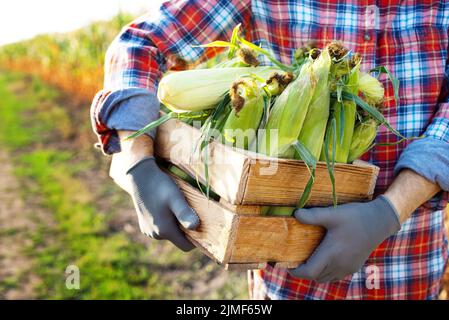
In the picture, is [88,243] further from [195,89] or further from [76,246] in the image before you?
[195,89]

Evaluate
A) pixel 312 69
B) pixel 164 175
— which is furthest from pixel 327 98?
pixel 164 175

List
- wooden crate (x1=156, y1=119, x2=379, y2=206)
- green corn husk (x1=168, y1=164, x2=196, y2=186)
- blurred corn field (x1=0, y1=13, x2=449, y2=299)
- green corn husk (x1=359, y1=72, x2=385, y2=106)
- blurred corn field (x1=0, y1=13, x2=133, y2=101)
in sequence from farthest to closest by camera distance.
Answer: blurred corn field (x1=0, y1=13, x2=133, y2=101) < blurred corn field (x1=0, y1=13, x2=449, y2=299) < green corn husk (x1=168, y1=164, x2=196, y2=186) < green corn husk (x1=359, y1=72, x2=385, y2=106) < wooden crate (x1=156, y1=119, x2=379, y2=206)

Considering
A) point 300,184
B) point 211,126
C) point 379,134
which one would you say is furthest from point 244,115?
point 379,134

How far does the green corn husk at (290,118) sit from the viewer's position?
4.33 ft

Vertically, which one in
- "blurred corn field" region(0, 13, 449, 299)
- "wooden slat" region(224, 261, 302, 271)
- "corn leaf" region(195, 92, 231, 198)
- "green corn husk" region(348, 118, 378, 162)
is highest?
"corn leaf" region(195, 92, 231, 198)

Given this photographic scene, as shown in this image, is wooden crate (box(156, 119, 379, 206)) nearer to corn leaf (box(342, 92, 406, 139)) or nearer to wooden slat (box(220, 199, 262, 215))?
wooden slat (box(220, 199, 262, 215))

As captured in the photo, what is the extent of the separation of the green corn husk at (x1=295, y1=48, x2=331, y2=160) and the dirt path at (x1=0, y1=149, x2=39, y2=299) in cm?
250

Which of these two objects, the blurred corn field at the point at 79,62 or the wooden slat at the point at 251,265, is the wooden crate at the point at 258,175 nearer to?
the wooden slat at the point at 251,265

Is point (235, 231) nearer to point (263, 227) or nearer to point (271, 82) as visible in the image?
point (263, 227)

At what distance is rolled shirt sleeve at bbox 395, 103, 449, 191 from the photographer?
1.51 meters

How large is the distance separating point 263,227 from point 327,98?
1.10 feet

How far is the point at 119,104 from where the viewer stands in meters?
1.55

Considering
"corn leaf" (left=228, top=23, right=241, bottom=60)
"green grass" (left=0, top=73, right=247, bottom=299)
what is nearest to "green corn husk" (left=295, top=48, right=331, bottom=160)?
"corn leaf" (left=228, top=23, right=241, bottom=60)

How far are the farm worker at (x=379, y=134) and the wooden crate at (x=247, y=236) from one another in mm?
33
